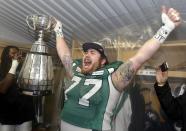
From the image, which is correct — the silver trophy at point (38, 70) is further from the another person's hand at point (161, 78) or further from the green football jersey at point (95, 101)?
the another person's hand at point (161, 78)

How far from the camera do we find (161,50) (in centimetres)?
168

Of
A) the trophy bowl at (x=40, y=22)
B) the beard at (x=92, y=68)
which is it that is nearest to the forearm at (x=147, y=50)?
the beard at (x=92, y=68)

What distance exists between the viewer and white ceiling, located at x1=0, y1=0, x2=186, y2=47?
1599 millimetres

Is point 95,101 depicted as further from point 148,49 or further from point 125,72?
point 148,49

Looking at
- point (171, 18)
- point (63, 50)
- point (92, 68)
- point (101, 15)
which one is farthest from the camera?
point (101, 15)

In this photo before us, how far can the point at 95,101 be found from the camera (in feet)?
4.55

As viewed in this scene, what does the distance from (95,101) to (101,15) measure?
73 cm

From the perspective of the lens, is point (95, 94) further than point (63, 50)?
No

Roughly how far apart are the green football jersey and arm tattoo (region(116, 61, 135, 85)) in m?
0.07

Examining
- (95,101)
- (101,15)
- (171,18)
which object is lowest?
(95,101)

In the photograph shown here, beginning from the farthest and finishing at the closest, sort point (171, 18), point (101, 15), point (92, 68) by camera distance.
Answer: point (101, 15)
point (92, 68)
point (171, 18)

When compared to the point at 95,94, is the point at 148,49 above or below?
above

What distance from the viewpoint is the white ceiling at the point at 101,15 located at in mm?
1599

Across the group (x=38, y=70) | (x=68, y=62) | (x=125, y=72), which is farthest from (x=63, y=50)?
(x=125, y=72)
